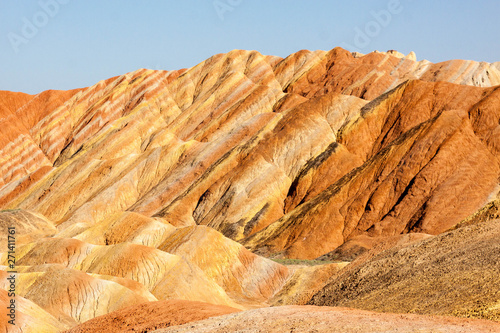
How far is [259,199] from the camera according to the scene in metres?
82.1

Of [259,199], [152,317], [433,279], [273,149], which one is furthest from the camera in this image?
[273,149]

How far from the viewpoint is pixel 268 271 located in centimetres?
5425

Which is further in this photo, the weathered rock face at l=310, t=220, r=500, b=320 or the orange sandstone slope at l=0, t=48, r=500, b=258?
the orange sandstone slope at l=0, t=48, r=500, b=258

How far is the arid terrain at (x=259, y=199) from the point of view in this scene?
27.3 m

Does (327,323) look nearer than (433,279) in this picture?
Yes

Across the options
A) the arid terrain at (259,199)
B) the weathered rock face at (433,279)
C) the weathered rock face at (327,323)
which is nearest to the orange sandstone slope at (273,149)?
the arid terrain at (259,199)

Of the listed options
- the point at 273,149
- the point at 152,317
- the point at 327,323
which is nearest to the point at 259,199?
the point at 273,149

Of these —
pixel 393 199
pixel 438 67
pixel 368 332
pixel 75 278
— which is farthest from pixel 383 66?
pixel 368 332

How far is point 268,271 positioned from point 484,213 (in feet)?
67.6

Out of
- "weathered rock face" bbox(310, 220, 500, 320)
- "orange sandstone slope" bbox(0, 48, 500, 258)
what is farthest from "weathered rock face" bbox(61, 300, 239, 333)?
"orange sandstone slope" bbox(0, 48, 500, 258)

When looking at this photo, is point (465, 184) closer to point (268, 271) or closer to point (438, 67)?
point (268, 271)

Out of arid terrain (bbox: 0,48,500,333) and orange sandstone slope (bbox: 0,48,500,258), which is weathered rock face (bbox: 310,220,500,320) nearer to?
arid terrain (bbox: 0,48,500,333)

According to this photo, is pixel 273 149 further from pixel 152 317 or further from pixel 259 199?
pixel 152 317

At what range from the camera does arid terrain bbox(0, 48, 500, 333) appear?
27281 millimetres
